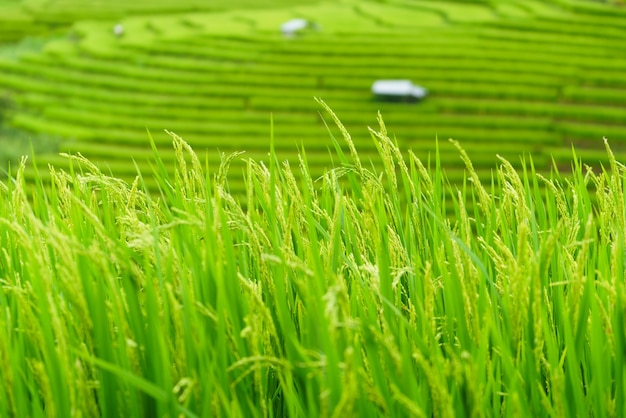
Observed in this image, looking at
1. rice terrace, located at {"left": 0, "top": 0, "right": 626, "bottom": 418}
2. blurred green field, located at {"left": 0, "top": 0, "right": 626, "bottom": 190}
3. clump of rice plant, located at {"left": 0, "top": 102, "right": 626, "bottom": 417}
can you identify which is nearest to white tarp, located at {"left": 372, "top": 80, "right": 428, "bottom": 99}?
rice terrace, located at {"left": 0, "top": 0, "right": 626, "bottom": 418}

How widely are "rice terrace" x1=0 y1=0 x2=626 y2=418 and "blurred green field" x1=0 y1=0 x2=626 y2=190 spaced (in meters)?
0.19

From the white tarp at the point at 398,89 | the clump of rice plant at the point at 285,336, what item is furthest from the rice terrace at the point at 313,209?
the white tarp at the point at 398,89

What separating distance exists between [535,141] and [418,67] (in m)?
12.0

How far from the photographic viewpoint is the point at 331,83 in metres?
44.5

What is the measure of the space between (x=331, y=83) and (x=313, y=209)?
136 feet

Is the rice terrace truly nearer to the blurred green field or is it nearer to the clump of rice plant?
the clump of rice plant

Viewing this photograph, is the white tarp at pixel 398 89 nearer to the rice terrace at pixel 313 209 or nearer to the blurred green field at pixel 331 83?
the rice terrace at pixel 313 209

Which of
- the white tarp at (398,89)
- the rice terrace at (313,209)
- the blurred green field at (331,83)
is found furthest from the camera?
the white tarp at (398,89)

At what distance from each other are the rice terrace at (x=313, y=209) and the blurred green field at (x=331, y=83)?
19 centimetres

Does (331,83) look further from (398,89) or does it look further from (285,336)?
(285,336)

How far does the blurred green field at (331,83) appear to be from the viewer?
37.8 metres

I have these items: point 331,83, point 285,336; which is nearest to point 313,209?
point 285,336

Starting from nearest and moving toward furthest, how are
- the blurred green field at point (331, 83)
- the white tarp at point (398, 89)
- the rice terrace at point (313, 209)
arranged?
the rice terrace at point (313, 209)
the blurred green field at point (331, 83)
the white tarp at point (398, 89)

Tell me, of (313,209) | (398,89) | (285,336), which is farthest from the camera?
(398,89)
